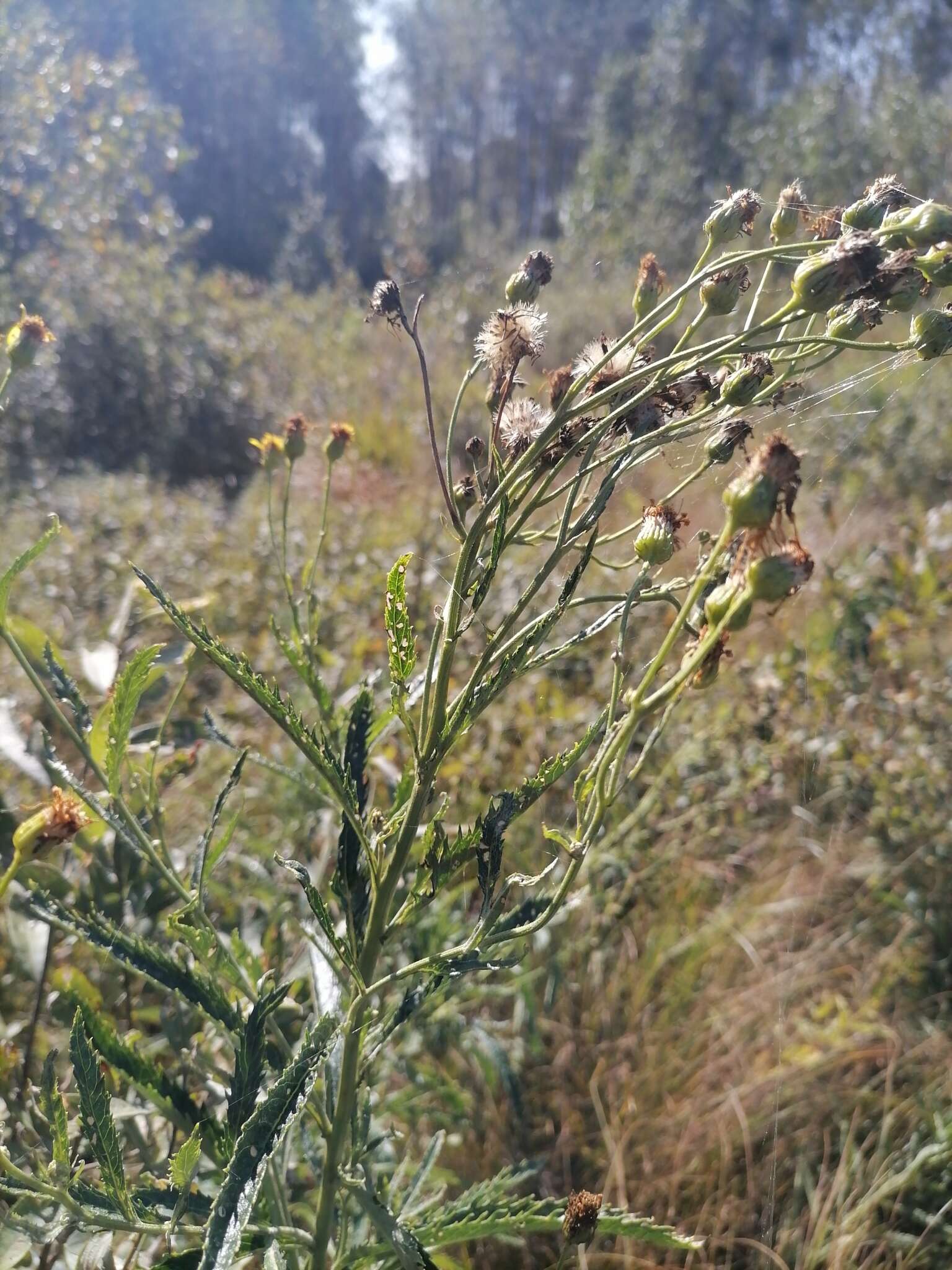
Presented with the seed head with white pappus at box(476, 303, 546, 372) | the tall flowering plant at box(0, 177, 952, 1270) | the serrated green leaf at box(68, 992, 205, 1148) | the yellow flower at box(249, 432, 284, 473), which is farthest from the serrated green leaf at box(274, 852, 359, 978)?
the yellow flower at box(249, 432, 284, 473)

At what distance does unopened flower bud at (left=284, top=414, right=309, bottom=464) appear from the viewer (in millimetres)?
935

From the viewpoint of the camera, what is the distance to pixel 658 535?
53 cm

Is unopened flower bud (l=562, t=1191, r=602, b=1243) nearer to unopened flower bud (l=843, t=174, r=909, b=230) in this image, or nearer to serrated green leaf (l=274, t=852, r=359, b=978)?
serrated green leaf (l=274, t=852, r=359, b=978)

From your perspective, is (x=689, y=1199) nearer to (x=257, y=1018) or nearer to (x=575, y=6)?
(x=257, y=1018)

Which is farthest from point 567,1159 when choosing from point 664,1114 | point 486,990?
point 486,990

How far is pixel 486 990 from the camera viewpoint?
1081 mm

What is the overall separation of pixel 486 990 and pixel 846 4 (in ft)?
43.8

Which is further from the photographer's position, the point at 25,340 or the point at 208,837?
the point at 25,340

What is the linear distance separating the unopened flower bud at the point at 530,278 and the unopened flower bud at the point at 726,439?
0.63 ft

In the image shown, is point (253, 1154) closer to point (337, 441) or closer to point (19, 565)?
point (19, 565)

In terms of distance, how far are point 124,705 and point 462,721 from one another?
0.70 feet

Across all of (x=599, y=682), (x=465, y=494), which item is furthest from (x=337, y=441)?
(x=599, y=682)

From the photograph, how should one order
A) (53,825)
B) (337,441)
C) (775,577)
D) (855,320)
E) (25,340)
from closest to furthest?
(775,577) → (855,320) → (53,825) → (25,340) → (337,441)

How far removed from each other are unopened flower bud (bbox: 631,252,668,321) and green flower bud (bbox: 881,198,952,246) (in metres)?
0.20
